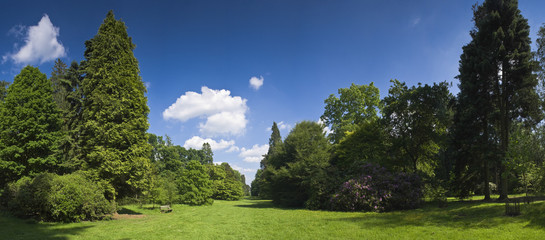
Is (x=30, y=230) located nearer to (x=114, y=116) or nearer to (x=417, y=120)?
(x=114, y=116)

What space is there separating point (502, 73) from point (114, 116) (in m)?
23.7

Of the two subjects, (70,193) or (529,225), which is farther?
(70,193)

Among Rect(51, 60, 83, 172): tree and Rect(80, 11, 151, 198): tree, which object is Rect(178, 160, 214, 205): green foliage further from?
Rect(80, 11, 151, 198): tree

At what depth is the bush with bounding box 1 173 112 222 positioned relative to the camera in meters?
12.0

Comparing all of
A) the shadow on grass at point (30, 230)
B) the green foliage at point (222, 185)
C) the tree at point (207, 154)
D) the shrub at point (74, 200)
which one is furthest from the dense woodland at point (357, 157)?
the tree at point (207, 154)

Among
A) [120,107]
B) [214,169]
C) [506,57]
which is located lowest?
[214,169]

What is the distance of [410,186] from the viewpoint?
16844 mm

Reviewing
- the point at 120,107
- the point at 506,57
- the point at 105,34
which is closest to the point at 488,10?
the point at 506,57

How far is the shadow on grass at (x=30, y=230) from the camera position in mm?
8727

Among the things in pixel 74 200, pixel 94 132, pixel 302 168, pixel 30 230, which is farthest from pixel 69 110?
pixel 302 168

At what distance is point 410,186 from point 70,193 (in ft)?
64.2

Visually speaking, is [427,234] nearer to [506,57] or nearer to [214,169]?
[506,57]

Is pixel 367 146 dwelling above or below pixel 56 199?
above

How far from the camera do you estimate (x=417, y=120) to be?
790 inches
